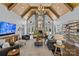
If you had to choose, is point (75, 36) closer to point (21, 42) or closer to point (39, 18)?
point (39, 18)

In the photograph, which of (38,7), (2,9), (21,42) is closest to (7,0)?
(2,9)

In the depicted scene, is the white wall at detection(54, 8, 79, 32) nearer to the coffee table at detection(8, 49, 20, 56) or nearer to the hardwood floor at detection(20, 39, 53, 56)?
the hardwood floor at detection(20, 39, 53, 56)

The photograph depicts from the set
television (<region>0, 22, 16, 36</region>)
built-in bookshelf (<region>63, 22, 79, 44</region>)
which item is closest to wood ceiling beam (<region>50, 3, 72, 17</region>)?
Answer: built-in bookshelf (<region>63, 22, 79, 44</region>)

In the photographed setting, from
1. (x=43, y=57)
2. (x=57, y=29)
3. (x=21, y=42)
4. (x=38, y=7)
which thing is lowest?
(x=43, y=57)

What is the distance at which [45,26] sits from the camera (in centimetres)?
398

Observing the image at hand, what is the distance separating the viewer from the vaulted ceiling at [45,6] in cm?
387

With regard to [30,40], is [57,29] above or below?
above

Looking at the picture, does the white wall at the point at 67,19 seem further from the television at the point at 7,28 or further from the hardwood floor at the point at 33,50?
the television at the point at 7,28

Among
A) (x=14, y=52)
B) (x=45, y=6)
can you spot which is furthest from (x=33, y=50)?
(x=45, y=6)

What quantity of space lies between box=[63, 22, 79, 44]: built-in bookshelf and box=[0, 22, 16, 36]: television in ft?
4.22

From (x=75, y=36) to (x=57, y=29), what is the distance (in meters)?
0.47

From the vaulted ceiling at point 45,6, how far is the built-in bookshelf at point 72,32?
0.35m

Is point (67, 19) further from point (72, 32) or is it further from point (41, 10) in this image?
point (41, 10)

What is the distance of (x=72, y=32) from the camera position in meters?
3.88
